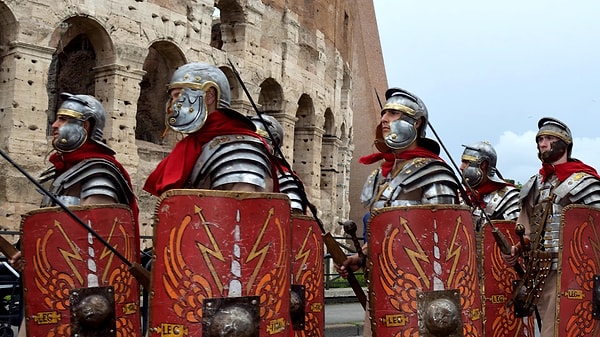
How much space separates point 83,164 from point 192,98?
1343 mm

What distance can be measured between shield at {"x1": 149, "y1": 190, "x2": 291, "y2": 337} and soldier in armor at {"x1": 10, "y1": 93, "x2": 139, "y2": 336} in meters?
1.33

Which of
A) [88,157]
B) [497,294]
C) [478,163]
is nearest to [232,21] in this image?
[478,163]

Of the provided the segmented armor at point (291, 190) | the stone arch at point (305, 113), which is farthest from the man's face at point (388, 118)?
the stone arch at point (305, 113)

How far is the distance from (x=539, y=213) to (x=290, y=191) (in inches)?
71.9

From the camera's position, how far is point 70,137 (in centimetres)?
472

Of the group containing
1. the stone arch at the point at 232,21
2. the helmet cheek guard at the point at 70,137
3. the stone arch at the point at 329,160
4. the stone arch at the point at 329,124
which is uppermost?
the stone arch at the point at 232,21

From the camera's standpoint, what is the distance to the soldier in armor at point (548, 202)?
17.3 feet

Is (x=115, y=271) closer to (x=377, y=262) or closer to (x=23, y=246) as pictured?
(x=23, y=246)

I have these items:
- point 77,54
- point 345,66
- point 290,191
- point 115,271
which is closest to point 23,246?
point 115,271

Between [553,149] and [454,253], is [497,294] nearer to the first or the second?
[553,149]

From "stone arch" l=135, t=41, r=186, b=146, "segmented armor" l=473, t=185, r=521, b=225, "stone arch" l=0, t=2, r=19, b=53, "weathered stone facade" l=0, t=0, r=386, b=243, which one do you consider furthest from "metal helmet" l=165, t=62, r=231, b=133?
"stone arch" l=135, t=41, r=186, b=146

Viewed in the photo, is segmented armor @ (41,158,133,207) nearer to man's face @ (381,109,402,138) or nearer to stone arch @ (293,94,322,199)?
man's face @ (381,109,402,138)

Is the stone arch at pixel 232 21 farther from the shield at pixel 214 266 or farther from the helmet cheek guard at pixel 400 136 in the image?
the shield at pixel 214 266

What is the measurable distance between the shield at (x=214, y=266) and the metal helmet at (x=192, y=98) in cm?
41
